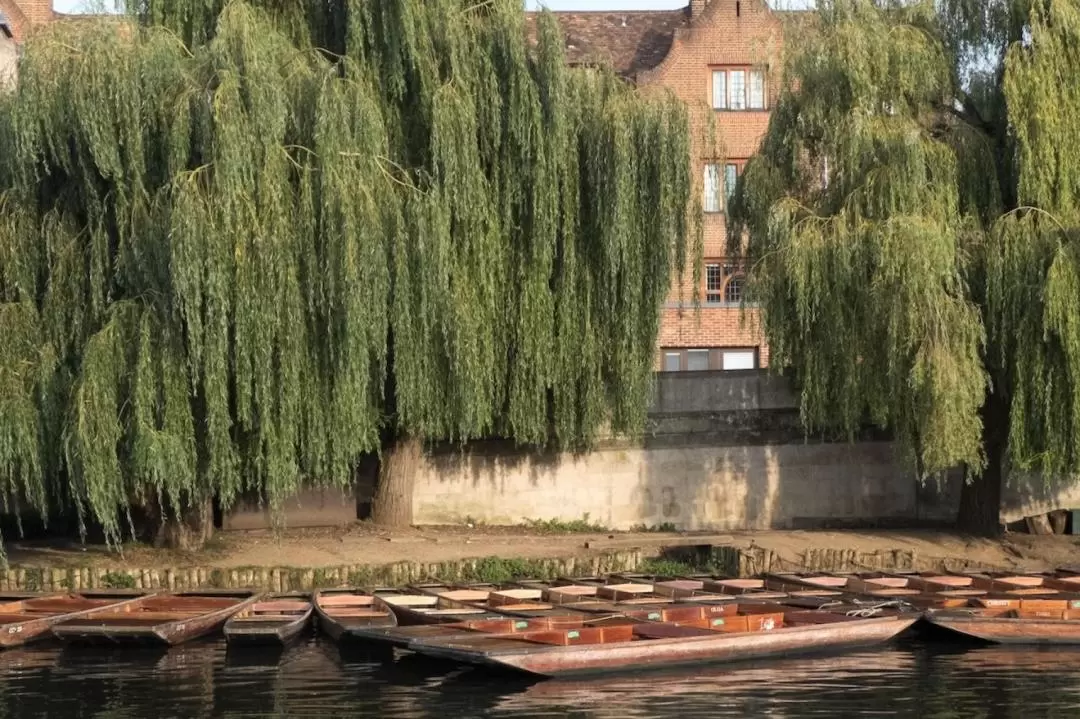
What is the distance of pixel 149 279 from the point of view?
19672 millimetres

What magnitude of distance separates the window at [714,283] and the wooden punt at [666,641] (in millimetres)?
17589

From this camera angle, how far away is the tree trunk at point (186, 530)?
73.4 feet

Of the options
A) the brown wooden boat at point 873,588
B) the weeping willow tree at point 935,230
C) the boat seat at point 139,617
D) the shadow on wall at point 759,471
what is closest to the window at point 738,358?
the shadow on wall at point 759,471

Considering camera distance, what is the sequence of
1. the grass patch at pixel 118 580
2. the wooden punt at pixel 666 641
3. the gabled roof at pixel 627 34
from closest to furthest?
the wooden punt at pixel 666 641
the grass patch at pixel 118 580
the gabled roof at pixel 627 34

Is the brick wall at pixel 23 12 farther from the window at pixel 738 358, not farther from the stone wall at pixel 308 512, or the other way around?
the window at pixel 738 358

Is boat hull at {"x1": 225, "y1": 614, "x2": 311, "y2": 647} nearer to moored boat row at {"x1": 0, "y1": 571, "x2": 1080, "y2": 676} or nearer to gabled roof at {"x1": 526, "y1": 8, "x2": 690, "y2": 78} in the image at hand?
moored boat row at {"x1": 0, "y1": 571, "x2": 1080, "y2": 676}

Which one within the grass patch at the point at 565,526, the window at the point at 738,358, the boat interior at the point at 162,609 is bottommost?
the boat interior at the point at 162,609

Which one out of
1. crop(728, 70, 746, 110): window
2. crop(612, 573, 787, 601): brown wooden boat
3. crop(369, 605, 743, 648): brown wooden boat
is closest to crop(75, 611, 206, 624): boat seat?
crop(369, 605, 743, 648): brown wooden boat

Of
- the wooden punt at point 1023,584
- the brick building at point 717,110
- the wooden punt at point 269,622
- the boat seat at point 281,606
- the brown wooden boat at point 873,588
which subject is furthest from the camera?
the brick building at point 717,110

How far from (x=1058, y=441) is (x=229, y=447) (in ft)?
38.0

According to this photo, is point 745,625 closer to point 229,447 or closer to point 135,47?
point 229,447

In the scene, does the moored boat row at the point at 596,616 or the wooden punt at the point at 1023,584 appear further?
the wooden punt at the point at 1023,584

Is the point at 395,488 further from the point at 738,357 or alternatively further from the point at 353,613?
the point at 738,357

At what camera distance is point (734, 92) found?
35.5 m
